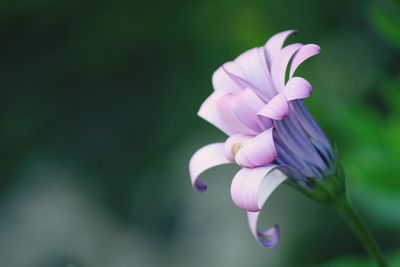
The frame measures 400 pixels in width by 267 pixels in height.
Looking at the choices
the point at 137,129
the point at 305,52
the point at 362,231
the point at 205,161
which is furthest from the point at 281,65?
the point at 137,129

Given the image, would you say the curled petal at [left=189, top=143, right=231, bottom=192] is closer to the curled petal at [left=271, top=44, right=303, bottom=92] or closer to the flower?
the flower

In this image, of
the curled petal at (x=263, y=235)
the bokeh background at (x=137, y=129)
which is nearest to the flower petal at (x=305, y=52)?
the curled petal at (x=263, y=235)

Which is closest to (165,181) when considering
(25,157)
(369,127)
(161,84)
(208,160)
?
(161,84)

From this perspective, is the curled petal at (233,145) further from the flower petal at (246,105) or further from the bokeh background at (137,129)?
the bokeh background at (137,129)

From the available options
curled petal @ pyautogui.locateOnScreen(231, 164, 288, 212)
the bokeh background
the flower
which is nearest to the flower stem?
the flower

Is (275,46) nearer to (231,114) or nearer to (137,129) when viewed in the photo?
(231,114)

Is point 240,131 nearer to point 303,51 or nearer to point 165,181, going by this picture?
point 303,51
